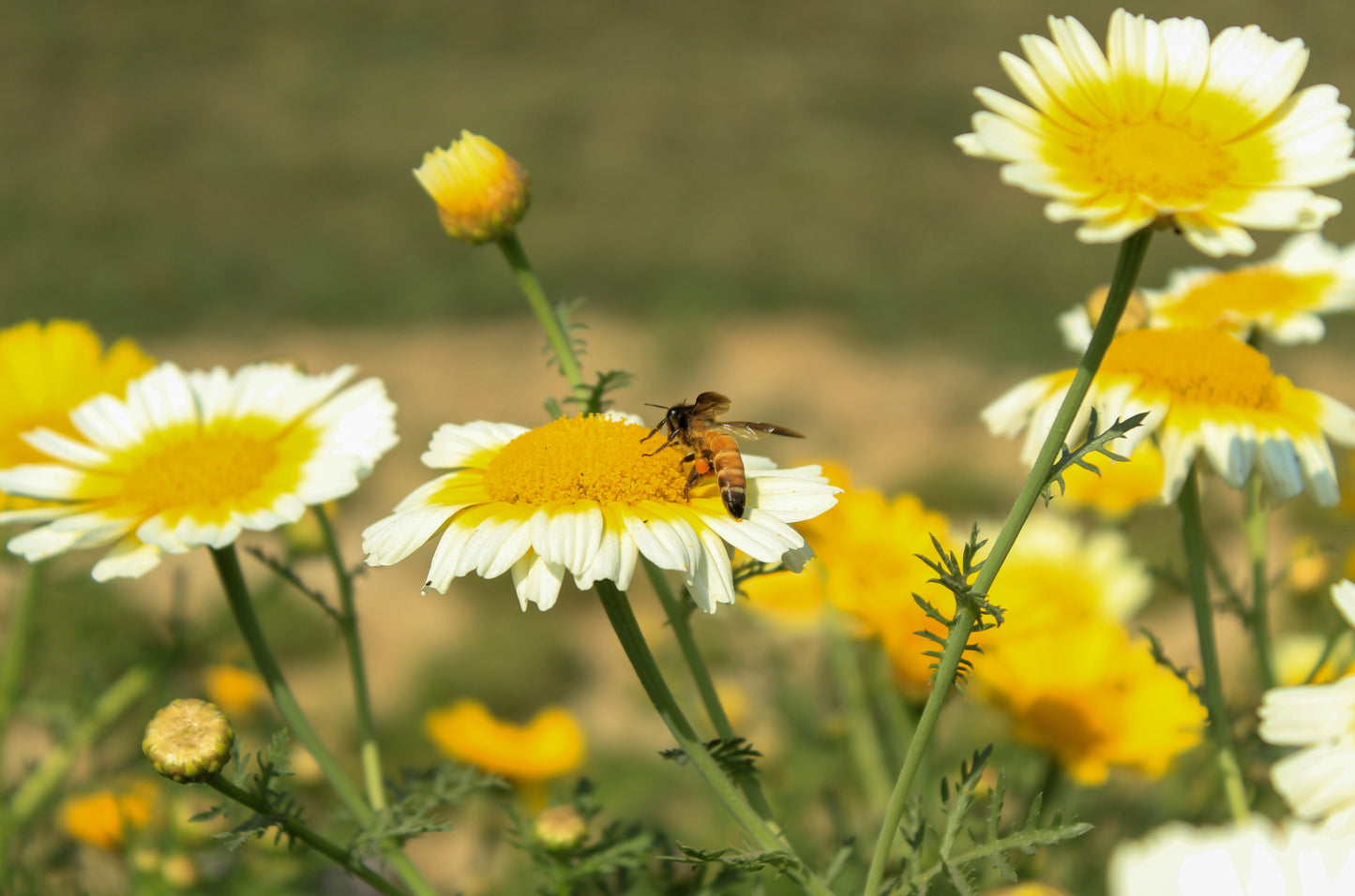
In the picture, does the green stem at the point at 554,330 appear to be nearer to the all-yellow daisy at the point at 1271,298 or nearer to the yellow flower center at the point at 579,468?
the yellow flower center at the point at 579,468

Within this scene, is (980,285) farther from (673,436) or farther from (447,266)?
(673,436)

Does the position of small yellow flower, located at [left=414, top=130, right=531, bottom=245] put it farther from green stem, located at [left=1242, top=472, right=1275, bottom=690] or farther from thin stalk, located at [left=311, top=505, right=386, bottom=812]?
green stem, located at [left=1242, top=472, right=1275, bottom=690]

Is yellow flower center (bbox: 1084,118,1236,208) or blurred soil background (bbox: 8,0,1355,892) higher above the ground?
blurred soil background (bbox: 8,0,1355,892)

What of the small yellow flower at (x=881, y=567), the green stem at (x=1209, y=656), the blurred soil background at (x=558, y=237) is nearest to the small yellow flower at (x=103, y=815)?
the blurred soil background at (x=558, y=237)

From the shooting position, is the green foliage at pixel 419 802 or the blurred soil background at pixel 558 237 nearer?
the green foliage at pixel 419 802

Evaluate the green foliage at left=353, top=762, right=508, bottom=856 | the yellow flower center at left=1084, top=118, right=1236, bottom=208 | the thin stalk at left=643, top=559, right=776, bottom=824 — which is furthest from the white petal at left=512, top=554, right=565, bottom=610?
the yellow flower center at left=1084, top=118, right=1236, bottom=208
